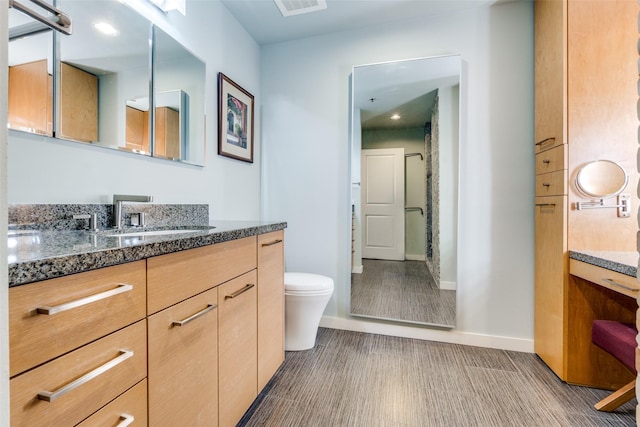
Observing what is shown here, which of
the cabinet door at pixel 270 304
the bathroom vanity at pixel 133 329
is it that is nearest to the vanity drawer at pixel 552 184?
the cabinet door at pixel 270 304

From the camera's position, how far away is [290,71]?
2.62 m

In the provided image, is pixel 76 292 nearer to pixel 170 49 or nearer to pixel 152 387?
pixel 152 387

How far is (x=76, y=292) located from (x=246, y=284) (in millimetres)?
761

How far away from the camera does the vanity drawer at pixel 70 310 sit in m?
0.54

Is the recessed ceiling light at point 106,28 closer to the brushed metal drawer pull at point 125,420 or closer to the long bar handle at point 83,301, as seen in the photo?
the long bar handle at point 83,301

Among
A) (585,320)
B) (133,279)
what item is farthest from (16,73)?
(585,320)

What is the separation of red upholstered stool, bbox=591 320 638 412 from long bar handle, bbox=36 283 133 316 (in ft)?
→ 6.39

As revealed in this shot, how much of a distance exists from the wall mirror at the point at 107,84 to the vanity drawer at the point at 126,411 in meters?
0.97

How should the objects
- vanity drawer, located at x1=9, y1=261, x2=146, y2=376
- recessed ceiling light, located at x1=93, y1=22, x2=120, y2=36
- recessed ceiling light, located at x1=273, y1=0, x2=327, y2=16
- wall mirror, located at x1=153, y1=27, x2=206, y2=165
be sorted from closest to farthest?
vanity drawer, located at x1=9, y1=261, x2=146, y2=376 → recessed ceiling light, located at x1=93, y1=22, x2=120, y2=36 → wall mirror, located at x1=153, y1=27, x2=206, y2=165 → recessed ceiling light, located at x1=273, y1=0, x2=327, y2=16

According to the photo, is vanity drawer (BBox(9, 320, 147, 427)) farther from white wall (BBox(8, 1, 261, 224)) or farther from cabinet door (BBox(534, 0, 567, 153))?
cabinet door (BBox(534, 0, 567, 153))

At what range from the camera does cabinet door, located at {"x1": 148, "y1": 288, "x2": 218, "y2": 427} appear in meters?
0.86

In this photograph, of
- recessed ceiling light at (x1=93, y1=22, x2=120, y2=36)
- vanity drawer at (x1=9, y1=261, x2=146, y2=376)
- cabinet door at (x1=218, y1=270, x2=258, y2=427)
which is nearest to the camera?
vanity drawer at (x1=9, y1=261, x2=146, y2=376)

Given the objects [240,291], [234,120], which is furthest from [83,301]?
[234,120]

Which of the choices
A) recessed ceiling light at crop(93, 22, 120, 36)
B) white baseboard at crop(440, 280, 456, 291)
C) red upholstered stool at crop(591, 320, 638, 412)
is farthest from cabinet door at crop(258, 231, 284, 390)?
red upholstered stool at crop(591, 320, 638, 412)
